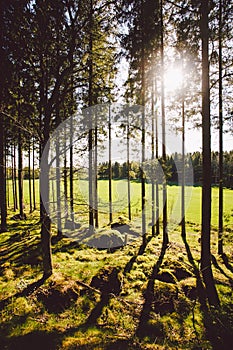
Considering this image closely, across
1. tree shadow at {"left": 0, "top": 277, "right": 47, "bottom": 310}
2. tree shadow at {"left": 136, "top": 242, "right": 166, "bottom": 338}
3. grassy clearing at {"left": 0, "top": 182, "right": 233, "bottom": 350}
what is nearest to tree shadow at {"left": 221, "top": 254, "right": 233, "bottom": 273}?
grassy clearing at {"left": 0, "top": 182, "right": 233, "bottom": 350}

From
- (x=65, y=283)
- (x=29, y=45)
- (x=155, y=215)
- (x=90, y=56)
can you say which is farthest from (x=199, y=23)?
(x=155, y=215)

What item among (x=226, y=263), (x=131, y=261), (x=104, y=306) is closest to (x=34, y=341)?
(x=104, y=306)

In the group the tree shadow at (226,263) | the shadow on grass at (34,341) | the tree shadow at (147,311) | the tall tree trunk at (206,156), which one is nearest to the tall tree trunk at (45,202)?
the shadow on grass at (34,341)

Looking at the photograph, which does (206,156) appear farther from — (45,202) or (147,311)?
(45,202)

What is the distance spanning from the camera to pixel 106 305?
5.31 meters

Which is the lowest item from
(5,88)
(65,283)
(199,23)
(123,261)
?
(123,261)

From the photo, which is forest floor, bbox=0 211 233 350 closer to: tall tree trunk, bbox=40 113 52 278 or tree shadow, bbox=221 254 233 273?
tree shadow, bbox=221 254 233 273

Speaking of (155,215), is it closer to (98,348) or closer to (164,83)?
(164,83)

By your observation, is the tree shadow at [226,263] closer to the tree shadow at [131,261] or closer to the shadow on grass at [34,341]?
the tree shadow at [131,261]

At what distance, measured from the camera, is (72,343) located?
392cm

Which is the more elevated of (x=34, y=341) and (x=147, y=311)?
(x=34, y=341)

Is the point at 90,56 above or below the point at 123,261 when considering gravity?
above

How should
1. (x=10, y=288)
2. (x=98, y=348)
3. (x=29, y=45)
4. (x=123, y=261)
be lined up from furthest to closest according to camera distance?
(x=123, y=261) < (x=10, y=288) < (x=29, y=45) < (x=98, y=348)

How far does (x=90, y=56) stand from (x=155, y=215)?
11.8 m
